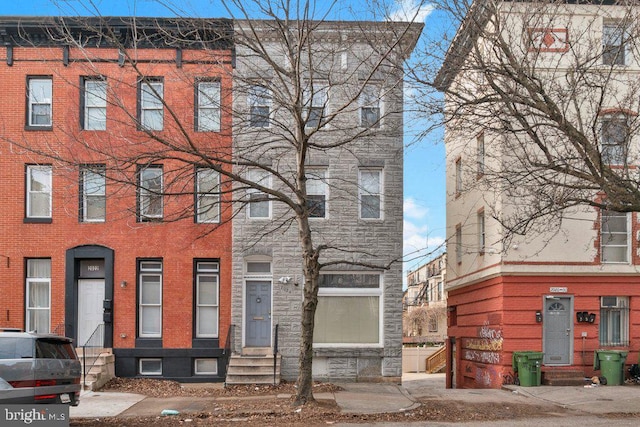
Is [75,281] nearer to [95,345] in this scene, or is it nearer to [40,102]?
[95,345]

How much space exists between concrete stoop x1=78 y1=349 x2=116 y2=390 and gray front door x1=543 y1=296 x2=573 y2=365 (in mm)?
12314

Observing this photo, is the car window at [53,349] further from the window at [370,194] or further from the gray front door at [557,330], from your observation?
the gray front door at [557,330]

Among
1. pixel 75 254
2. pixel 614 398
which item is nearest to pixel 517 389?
pixel 614 398

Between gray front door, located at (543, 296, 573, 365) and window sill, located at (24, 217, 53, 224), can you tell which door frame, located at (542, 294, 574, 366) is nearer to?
gray front door, located at (543, 296, 573, 365)

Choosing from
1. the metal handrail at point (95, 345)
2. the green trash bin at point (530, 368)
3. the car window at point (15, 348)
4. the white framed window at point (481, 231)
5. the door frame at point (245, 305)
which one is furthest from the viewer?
the white framed window at point (481, 231)

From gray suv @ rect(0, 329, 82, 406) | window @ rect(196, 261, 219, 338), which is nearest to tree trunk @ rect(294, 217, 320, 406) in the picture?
gray suv @ rect(0, 329, 82, 406)

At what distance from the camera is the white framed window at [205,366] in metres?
19.8

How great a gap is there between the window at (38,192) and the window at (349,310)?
8244 millimetres

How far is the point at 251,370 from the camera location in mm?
18375

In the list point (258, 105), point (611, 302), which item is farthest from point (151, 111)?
point (611, 302)

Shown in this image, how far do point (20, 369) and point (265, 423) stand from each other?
4.33 meters

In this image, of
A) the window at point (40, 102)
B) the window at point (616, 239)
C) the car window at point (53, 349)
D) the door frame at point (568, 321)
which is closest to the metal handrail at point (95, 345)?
the car window at point (53, 349)

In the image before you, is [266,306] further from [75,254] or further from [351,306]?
[75,254]

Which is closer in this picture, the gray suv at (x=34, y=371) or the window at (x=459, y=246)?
the gray suv at (x=34, y=371)
